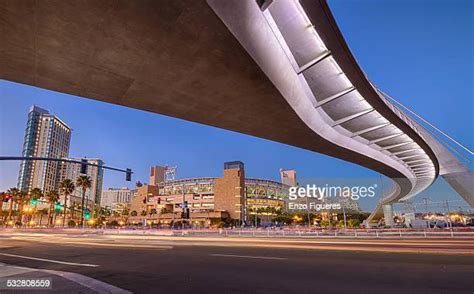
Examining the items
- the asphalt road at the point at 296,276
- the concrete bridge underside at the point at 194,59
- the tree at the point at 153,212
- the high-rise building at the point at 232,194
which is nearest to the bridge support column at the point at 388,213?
the concrete bridge underside at the point at 194,59

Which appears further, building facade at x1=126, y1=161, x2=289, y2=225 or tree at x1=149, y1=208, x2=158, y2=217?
tree at x1=149, y1=208, x2=158, y2=217

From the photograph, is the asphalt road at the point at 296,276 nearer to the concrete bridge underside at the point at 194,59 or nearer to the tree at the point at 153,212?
the concrete bridge underside at the point at 194,59

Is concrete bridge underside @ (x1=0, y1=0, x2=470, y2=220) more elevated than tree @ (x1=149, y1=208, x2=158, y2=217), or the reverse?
concrete bridge underside @ (x1=0, y1=0, x2=470, y2=220)

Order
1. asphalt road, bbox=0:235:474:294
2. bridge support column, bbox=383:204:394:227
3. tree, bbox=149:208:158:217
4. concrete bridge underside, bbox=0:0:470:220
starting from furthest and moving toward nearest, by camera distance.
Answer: tree, bbox=149:208:158:217 < bridge support column, bbox=383:204:394:227 < concrete bridge underside, bbox=0:0:470:220 < asphalt road, bbox=0:235:474:294

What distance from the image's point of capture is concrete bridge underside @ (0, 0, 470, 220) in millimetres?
8648

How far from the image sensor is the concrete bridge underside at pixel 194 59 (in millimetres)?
8648

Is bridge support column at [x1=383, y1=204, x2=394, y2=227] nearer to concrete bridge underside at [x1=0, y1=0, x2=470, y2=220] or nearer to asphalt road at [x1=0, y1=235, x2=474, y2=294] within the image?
concrete bridge underside at [x1=0, y1=0, x2=470, y2=220]

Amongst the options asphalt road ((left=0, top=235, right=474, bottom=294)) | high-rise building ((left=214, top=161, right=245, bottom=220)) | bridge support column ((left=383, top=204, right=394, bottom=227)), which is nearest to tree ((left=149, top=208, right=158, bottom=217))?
high-rise building ((left=214, top=161, right=245, bottom=220))

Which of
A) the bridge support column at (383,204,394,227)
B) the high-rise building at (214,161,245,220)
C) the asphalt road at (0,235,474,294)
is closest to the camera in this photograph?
the asphalt road at (0,235,474,294)

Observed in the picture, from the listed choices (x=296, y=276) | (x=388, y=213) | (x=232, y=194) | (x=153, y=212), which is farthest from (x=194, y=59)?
(x=153, y=212)

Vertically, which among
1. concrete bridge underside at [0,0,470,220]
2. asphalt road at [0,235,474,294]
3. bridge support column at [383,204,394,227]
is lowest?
asphalt road at [0,235,474,294]

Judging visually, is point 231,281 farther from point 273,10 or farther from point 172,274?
point 273,10

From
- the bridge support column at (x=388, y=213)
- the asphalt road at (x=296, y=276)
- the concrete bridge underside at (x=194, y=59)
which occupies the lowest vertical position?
the asphalt road at (x=296, y=276)

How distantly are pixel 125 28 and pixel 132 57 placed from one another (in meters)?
1.76
